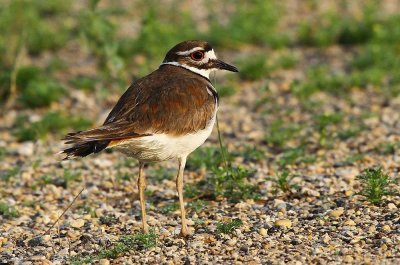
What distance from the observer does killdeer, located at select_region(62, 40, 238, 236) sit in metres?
6.93

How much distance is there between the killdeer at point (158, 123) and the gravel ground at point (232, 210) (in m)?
0.54

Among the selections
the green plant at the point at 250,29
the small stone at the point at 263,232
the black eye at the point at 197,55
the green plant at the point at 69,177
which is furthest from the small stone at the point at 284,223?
the green plant at the point at 250,29

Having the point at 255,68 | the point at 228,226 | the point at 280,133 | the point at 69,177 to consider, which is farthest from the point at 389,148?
the point at 255,68

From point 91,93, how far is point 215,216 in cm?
548

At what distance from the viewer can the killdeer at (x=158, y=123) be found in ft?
22.7

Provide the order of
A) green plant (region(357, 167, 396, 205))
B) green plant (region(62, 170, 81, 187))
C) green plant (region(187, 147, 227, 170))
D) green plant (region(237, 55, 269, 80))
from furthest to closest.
Result: green plant (region(237, 55, 269, 80)) → green plant (region(187, 147, 227, 170)) → green plant (region(62, 170, 81, 187)) → green plant (region(357, 167, 396, 205))

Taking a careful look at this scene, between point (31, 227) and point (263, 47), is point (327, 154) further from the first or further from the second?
point (263, 47)

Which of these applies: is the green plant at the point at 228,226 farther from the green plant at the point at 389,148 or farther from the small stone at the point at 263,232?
the green plant at the point at 389,148

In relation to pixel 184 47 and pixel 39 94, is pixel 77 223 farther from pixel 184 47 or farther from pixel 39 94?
pixel 39 94

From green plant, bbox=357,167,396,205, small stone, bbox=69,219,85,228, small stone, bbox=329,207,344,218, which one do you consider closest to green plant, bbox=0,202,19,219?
small stone, bbox=69,219,85,228

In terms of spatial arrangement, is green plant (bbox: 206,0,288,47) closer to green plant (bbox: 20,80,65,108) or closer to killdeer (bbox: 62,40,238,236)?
green plant (bbox: 20,80,65,108)

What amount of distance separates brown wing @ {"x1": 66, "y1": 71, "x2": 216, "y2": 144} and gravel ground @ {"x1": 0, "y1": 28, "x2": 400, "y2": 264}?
1022 mm

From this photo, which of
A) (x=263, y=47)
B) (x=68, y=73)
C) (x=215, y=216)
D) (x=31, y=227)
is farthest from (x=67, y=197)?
(x=263, y=47)

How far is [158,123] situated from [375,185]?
213cm
